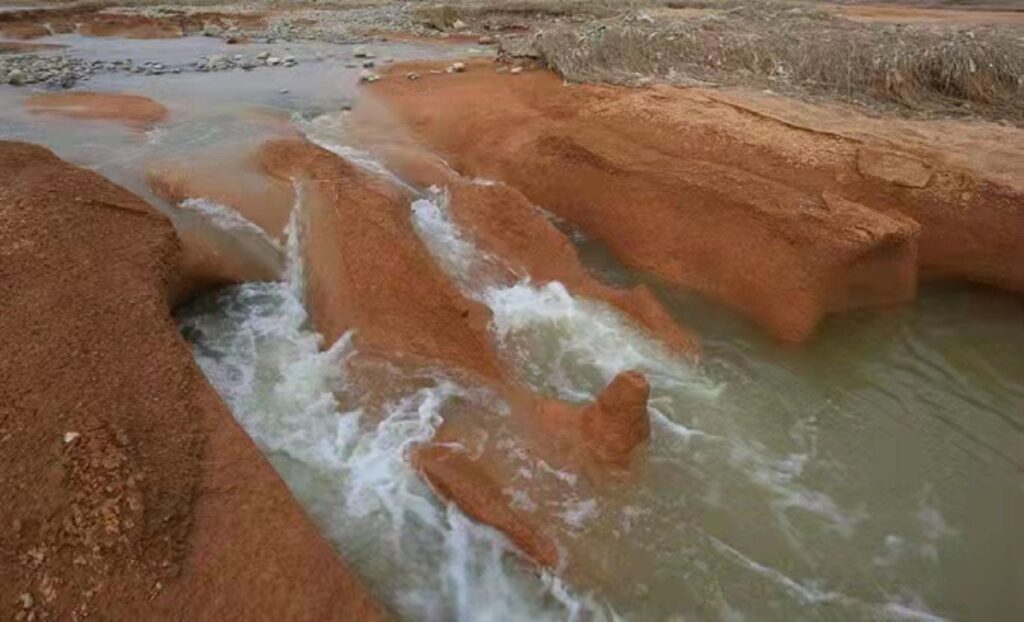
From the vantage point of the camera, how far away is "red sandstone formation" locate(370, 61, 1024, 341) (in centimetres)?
600

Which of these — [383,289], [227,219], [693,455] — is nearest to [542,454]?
[693,455]

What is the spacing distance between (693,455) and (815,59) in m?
7.02

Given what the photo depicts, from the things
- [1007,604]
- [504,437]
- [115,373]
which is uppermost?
[115,373]

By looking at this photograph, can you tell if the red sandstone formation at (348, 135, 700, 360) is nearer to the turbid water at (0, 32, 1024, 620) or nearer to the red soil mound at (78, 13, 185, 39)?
the turbid water at (0, 32, 1024, 620)

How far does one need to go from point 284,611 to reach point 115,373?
5.13 ft

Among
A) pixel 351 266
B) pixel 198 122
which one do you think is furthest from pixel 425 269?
pixel 198 122

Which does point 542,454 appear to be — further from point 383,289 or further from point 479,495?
point 383,289

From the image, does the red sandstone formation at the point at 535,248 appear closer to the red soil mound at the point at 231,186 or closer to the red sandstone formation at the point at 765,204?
the red sandstone formation at the point at 765,204

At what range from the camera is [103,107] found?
33.5 feet

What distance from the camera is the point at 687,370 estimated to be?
5602mm

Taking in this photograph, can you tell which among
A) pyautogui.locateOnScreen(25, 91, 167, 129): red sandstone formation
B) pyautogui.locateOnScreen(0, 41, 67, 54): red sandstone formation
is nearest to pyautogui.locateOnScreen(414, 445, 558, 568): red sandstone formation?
pyautogui.locateOnScreen(25, 91, 167, 129): red sandstone formation

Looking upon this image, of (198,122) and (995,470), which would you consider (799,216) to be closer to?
(995,470)

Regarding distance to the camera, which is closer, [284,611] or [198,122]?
[284,611]

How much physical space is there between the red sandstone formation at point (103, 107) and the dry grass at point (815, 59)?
568 cm
